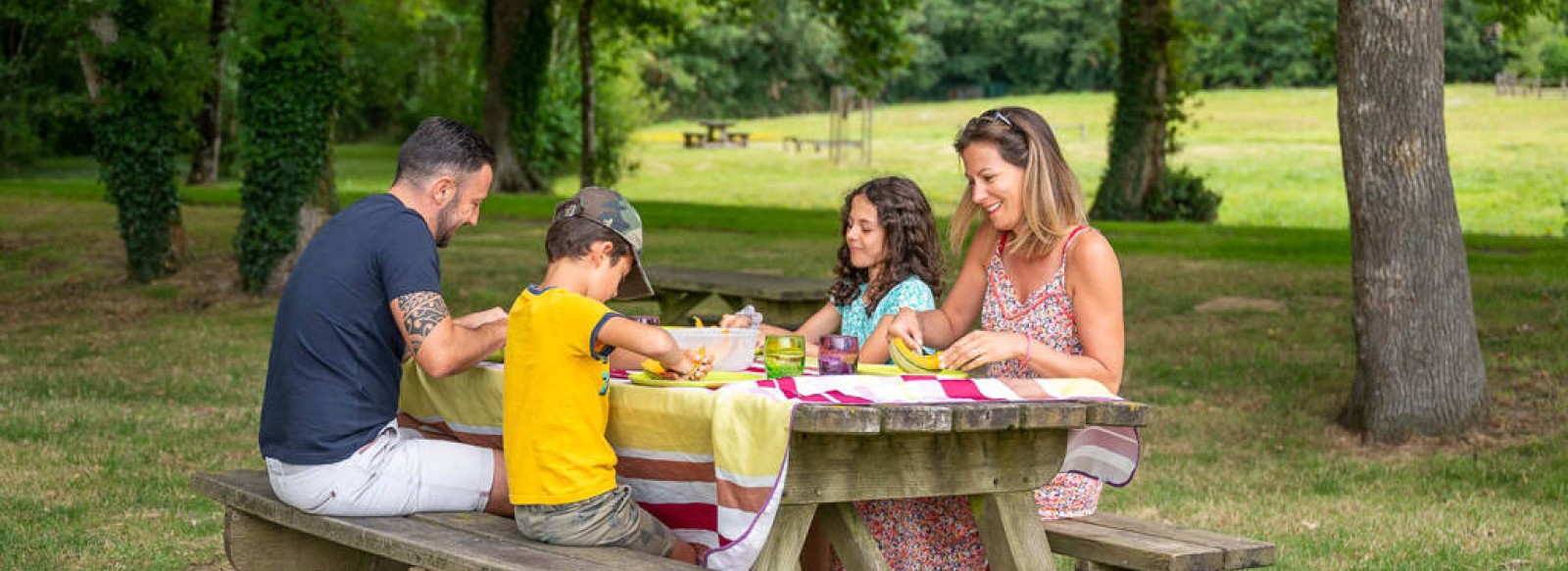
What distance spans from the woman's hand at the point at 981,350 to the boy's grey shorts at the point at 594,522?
2.66 feet

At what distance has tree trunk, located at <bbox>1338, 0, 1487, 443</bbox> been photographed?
27.1 feet

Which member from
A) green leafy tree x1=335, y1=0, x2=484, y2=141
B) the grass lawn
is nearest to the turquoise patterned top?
the grass lawn

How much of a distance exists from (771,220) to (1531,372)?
14.7 metres

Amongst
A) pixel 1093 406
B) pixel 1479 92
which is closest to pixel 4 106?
pixel 1093 406

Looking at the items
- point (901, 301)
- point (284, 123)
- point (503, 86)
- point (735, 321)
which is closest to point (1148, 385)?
point (901, 301)

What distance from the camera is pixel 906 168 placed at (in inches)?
1850

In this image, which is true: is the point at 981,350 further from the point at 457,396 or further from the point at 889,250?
the point at 457,396

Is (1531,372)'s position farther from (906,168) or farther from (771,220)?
(906,168)

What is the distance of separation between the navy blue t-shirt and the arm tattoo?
2 cm

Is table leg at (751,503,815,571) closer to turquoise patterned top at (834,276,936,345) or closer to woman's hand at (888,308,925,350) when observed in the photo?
woman's hand at (888,308,925,350)

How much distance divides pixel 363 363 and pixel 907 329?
1426 millimetres

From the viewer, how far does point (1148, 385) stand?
1041 centimetres

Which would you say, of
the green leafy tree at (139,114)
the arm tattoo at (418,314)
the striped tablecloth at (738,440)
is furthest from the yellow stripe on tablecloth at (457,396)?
the green leafy tree at (139,114)

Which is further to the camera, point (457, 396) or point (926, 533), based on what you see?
point (457, 396)
